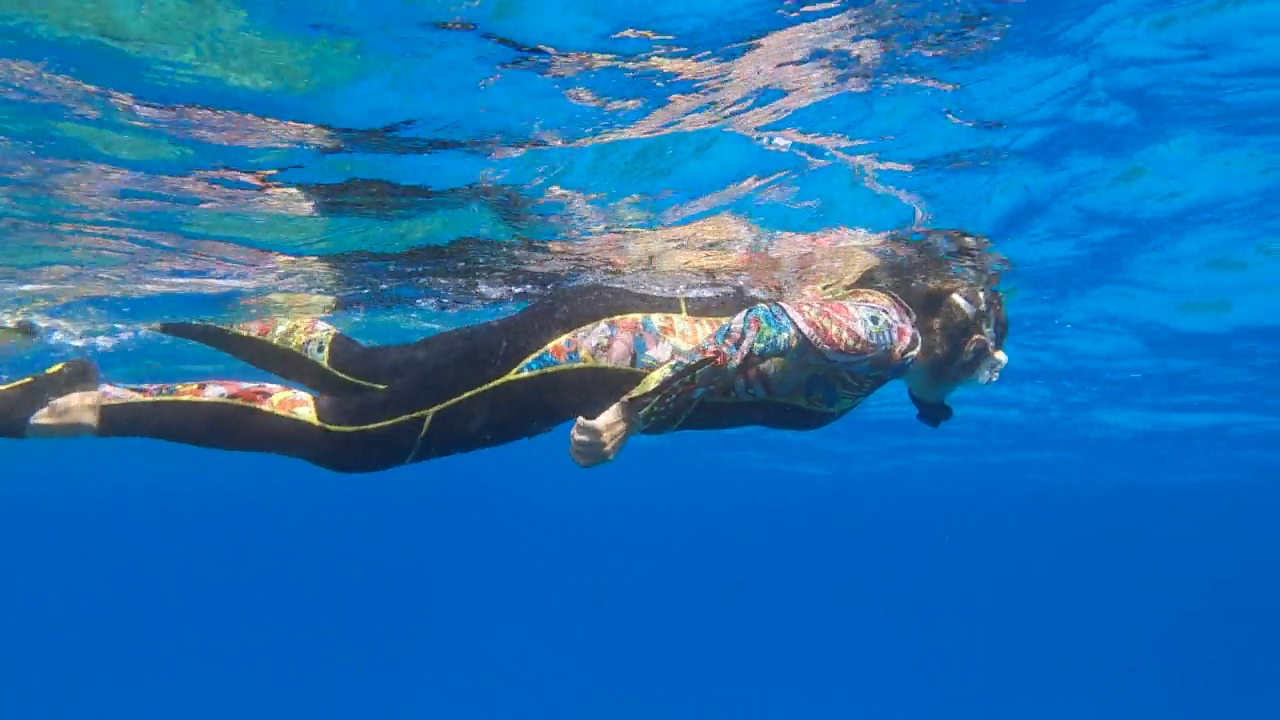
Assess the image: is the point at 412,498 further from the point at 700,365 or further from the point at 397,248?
the point at 700,365

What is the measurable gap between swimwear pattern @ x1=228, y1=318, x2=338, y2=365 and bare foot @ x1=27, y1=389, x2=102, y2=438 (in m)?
1.32

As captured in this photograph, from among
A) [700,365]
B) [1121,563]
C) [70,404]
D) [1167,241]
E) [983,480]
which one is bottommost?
[1121,563]

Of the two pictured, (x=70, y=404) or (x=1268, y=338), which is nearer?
(x=70, y=404)

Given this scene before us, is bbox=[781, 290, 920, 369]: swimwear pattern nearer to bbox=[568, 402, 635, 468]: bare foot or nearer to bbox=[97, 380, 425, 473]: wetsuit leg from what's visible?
bbox=[568, 402, 635, 468]: bare foot

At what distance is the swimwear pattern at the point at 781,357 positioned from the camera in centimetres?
484

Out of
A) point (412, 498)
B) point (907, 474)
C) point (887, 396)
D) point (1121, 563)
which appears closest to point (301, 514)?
point (412, 498)

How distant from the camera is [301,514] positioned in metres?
75.7

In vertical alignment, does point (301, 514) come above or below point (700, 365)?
below

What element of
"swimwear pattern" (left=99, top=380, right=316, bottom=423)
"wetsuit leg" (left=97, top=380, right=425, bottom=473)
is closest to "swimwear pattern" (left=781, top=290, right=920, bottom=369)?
"wetsuit leg" (left=97, top=380, right=425, bottom=473)

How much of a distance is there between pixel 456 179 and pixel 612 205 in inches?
79.3

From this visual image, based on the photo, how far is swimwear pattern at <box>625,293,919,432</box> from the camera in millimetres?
4844

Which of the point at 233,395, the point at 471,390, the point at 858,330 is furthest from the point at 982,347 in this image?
the point at 233,395

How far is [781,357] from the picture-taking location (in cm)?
529

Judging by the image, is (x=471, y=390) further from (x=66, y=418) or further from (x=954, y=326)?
(x=954, y=326)
